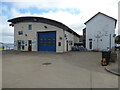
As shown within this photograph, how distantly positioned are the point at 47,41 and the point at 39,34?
2.57 m

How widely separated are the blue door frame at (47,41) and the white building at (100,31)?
9.62 metres

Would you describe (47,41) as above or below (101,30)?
below

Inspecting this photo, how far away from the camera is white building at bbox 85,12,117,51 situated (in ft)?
61.1

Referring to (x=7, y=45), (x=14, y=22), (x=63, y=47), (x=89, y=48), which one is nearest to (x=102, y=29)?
(x=89, y=48)

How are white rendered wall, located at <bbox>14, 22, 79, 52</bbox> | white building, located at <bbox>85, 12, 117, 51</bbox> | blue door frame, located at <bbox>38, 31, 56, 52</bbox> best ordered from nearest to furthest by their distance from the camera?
white rendered wall, located at <bbox>14, 22, 79, 52</bbox> → blue door frame, located at <bbox>38, 31, 56, 52</bbox> → white building, located at <bbox>85, 12, 117, 51</bbox>

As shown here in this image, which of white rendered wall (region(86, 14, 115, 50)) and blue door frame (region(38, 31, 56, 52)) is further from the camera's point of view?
white rendered wall (region(86, 14, 115, 50))

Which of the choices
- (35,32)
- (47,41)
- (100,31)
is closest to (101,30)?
(100,31)

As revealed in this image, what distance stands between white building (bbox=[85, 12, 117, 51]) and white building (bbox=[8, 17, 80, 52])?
693 cm

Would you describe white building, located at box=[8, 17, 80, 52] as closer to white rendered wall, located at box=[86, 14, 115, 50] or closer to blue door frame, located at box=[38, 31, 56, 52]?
blue door frame, located at box=[38, 31, 56, 52]

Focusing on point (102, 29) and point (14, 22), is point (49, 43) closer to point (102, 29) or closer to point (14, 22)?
point (14, 22)

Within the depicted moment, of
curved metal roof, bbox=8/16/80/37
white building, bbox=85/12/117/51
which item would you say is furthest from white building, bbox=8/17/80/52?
white building, bbox=85/12/117/51

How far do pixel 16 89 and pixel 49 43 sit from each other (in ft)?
45.4

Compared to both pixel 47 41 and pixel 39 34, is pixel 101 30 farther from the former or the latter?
pixel 39 34

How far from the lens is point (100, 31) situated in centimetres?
1941
